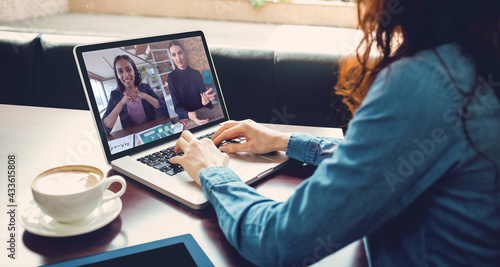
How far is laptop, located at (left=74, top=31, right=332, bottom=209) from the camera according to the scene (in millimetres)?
879

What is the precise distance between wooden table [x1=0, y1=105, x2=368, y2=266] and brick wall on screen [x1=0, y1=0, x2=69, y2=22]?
141 cm

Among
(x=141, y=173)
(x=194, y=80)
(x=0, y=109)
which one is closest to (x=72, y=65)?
(x=0, y=109)

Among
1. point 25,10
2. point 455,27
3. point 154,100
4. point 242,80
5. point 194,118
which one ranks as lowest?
point 242,80

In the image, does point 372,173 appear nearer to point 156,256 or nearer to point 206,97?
point 156,256

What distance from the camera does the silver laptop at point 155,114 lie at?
0.88m

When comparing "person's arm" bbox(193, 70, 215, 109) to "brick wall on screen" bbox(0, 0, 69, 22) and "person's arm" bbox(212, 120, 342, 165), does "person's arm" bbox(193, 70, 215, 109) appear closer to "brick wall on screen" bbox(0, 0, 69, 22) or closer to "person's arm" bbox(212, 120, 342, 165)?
"person's arm" bbox(212, 120, 342, 165)

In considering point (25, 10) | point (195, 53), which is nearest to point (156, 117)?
point (195, 53)

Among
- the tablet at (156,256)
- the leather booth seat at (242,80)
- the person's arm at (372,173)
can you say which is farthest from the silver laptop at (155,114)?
the leather booth seat at (242,80)

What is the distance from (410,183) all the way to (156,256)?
1.34 ft

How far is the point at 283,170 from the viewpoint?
97 cm

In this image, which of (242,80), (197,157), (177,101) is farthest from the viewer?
(242,80)

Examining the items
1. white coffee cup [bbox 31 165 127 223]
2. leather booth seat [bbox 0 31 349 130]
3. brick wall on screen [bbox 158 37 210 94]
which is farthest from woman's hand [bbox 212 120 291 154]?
leather booth seat [bbox 0 31 349 130]

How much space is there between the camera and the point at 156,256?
2.07ft

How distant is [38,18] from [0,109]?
130 centimetres
